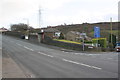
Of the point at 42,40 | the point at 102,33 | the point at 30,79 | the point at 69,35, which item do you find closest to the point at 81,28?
the point at 69,35

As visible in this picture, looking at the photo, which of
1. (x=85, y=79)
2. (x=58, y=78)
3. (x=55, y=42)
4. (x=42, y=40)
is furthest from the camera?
(x=42, y=40)

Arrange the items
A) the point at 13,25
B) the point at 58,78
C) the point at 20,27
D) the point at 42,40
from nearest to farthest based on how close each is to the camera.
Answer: the point at 58,78 → the point at 42,40 → the point at 20,27 → the point at 13,25

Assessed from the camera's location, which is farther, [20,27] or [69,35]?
[20,27]

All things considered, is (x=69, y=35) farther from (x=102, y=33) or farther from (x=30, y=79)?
(x=30, y=79)

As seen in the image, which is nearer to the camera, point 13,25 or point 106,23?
point 106,23

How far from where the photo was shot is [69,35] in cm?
9688

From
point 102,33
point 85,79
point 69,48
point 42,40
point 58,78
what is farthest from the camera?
point 102,33

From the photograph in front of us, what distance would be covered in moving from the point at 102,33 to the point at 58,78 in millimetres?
74240

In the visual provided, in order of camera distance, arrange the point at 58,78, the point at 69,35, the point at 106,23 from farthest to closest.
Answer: the point at 106,23, the point at 69,35, the point at 58,78

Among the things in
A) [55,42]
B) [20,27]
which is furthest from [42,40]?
[20,27]

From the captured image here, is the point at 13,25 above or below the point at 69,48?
above

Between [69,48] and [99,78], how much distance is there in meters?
31.8

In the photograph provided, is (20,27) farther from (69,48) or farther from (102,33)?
(69,48)

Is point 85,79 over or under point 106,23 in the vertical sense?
under
